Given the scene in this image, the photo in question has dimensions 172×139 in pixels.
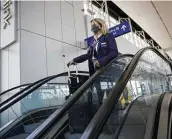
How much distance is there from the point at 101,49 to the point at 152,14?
868 centimetres

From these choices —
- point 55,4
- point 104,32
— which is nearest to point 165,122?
point 104,32

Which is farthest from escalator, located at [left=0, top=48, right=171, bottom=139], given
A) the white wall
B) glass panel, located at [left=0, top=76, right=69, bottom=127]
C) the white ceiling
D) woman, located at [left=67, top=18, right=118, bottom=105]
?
the white ceiling

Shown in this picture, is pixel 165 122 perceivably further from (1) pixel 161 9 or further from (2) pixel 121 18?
(2) pixel 121 18

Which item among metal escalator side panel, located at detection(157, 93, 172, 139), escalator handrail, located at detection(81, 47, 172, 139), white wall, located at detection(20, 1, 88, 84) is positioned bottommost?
metal escalator side panel, located at detection(157, 93, 172, 139)

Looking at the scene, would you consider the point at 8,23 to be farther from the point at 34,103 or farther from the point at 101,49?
the point at 101,49

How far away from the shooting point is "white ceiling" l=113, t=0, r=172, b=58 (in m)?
9.92

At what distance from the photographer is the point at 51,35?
23.8 feet

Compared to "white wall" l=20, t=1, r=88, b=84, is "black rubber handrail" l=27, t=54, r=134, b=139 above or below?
below

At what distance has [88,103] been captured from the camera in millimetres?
2918

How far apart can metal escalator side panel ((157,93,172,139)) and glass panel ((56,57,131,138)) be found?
2.62 ft

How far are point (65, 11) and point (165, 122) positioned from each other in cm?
655

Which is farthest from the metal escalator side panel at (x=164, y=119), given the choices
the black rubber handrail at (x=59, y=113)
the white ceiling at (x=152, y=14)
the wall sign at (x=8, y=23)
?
the white ceiling at (x=152, y=14)

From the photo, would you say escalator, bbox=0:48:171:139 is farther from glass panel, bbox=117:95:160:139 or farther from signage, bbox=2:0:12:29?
signage, bbox=2:0:12:29

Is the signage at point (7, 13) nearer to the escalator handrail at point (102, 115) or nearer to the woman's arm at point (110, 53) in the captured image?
the woman's arm at point (110, 53)
